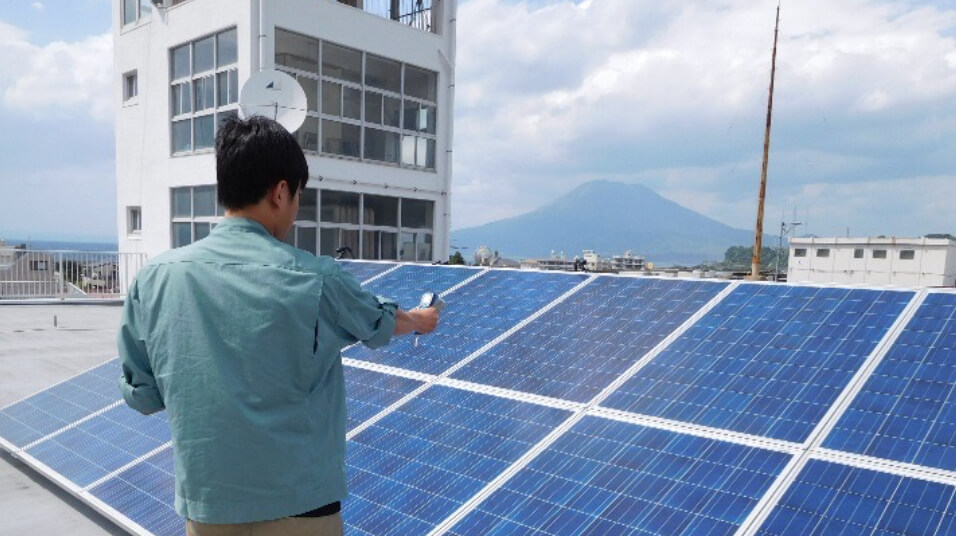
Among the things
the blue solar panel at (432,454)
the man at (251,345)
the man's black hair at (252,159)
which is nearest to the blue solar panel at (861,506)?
the blue solar panel at (432,454)

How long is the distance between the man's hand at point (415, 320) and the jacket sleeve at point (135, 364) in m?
0.95

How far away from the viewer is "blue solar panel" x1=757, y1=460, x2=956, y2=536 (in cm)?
300

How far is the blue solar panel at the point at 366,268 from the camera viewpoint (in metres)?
8.26

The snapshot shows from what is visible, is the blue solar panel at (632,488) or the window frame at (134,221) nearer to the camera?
the blue solar panel at (632,488)

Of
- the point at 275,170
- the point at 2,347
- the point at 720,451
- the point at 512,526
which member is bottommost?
the point at 2,347

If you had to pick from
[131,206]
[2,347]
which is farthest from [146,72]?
[2,347]

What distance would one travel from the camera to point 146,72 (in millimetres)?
21062

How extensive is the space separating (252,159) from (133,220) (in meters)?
24.0

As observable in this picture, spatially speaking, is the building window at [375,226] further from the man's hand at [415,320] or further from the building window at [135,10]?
the man's hand at [415,320]

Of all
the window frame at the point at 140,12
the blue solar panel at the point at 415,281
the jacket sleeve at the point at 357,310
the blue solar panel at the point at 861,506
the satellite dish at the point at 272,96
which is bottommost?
the blue solar panel at the point at 861,506

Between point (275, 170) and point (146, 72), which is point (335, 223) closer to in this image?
point (146, 72)

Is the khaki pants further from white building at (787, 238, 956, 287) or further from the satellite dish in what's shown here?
white building at (787, 238, 956, 287)

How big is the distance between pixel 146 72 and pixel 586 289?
20.5 metres

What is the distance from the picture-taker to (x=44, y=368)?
1055 cm
